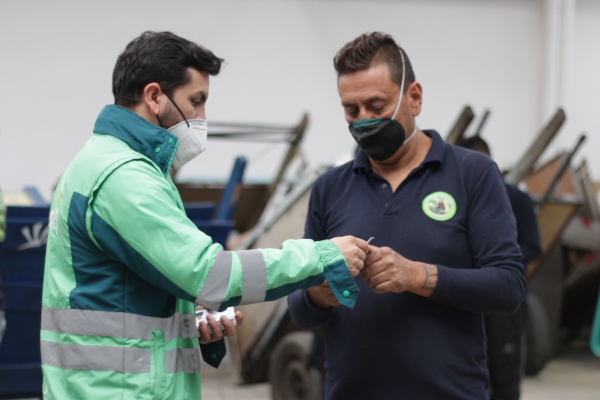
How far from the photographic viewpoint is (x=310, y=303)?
176cm

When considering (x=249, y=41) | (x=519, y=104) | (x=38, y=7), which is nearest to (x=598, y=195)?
(x=519, y=104)

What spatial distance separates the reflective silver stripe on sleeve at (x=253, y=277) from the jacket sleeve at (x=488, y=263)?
42 cm

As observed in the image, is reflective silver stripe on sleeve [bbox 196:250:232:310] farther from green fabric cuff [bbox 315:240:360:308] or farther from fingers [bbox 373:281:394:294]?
fingers [bbox 373:281:394:294]

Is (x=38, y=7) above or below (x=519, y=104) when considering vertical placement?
above

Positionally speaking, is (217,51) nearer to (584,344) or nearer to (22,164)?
(22,164)

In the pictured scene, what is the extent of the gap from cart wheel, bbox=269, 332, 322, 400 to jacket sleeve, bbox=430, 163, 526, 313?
2037mm

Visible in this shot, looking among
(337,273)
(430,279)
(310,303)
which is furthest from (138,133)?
(430,279)

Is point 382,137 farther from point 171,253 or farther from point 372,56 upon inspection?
point 171,253

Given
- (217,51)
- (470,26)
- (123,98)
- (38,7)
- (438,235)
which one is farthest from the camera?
(470,26)

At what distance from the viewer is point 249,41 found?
8008 mm

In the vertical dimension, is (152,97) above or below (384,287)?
above

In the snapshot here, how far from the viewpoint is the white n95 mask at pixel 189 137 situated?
1.57 metres

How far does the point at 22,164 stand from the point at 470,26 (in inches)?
222

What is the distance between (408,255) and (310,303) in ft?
0.93
